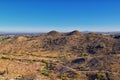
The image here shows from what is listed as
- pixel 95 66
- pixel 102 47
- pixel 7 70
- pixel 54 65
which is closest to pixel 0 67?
pixel 7 70

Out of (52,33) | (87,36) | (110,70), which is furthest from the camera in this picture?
(52,33)

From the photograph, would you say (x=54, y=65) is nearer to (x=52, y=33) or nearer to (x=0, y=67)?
(x=0, y=67)

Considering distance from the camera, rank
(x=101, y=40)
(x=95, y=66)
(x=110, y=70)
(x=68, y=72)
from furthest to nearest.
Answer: (x=101, y=40) → (x=95, y=66) → (x=110, y=70) → (x=68, y=72)

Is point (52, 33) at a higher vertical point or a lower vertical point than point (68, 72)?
higher

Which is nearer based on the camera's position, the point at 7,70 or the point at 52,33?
the point at 7,70

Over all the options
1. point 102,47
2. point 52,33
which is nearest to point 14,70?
point 102,47

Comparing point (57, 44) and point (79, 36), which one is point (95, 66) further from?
point (79, 36)
